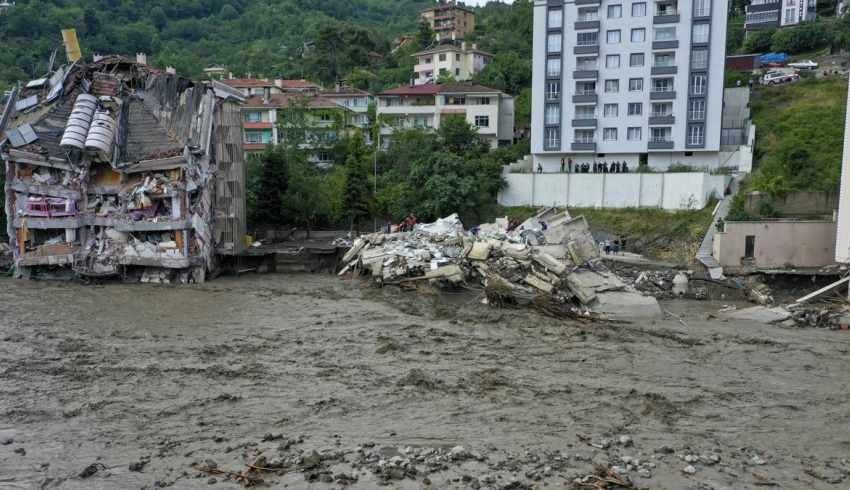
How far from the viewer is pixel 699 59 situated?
4156 cm

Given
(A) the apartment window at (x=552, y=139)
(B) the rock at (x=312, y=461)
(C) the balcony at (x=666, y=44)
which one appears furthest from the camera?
(A) the apartment window at (x=552, y=139)

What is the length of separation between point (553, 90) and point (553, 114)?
5.39 ft

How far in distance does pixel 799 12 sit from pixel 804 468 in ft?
266

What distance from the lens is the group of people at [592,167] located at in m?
42.5

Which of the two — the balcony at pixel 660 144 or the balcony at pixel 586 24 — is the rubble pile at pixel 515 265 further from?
the balcony at pixel 586 24

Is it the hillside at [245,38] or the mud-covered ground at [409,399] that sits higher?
the hillside at [245,38]

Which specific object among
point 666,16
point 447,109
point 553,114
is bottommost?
point 553,114

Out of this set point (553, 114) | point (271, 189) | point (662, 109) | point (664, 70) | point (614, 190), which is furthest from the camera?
point (553, 114)

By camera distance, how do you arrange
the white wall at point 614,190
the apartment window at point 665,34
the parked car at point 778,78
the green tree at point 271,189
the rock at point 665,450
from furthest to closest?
the parked car at point 778,78 → the apartment window at point 665,34 → the green tree at point 271,189 → the white wall at point 614,190 → the rock at point 665,450

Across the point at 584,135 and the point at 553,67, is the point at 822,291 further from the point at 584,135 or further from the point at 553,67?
the point at 553,67

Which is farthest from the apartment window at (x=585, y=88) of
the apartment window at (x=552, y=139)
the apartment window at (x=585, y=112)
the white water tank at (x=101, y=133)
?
the white water tank at (x=101, y=133)

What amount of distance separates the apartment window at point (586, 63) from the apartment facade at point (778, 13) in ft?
139

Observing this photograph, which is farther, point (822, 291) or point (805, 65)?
point (805, 65)

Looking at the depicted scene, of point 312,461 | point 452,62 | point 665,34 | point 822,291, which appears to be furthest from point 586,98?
point 312,461
